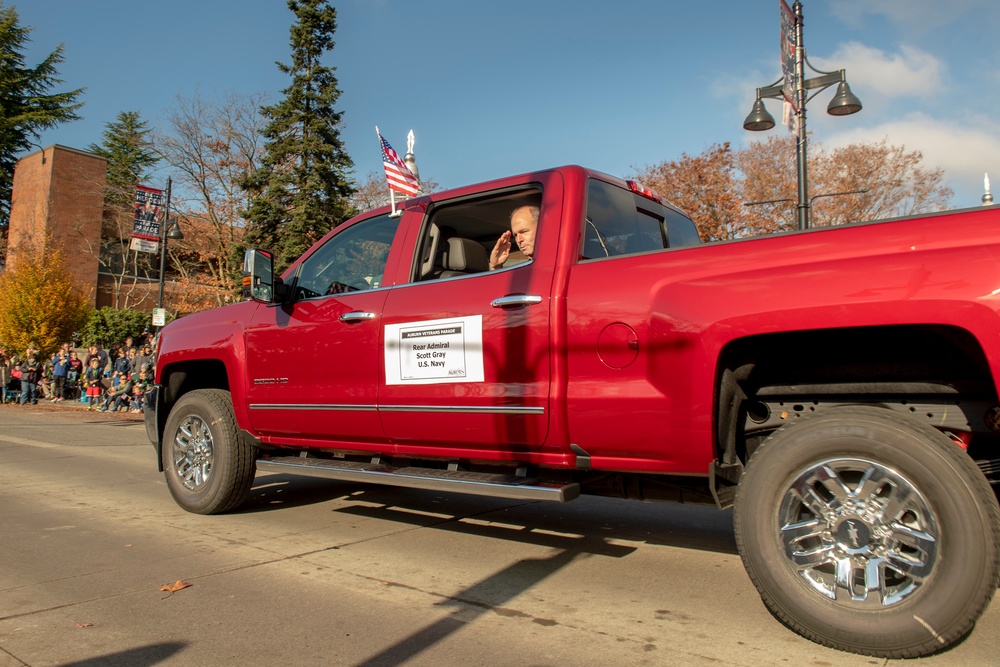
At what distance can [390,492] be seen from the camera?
6582 mm

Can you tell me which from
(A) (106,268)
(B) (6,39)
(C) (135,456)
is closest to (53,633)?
(C) (135,456)

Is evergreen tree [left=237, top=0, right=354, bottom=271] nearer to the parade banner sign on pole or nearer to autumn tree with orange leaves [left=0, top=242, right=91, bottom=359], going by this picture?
the parade banner sign on pole

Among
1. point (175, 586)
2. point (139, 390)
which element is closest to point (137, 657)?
point (175, 586)

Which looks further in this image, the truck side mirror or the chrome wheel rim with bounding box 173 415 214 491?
the chrome wheel rim with bounding box 173 415 214 491

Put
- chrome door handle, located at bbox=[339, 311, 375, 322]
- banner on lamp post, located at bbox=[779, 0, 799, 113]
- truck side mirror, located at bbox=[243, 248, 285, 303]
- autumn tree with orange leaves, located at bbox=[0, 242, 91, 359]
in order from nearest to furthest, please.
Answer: chrome door handle, located at bbox=[339, 311, 375, 322]
truck side mirror, located at bbox=[243, 248, 285, 303]
banner on lamp post, located at bbox=[779, 0, 799, 113]
autumn tree with orange leaves, located at bbox=[0, 242, 91, 359]

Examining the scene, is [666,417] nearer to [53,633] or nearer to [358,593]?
[358,593]

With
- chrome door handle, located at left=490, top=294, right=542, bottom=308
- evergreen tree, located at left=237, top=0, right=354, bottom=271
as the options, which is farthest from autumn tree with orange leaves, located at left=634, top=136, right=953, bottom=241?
chrome door handle, located at left=490, top=294, right=542, bottom=308

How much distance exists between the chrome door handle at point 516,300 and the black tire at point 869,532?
1324 millimetres

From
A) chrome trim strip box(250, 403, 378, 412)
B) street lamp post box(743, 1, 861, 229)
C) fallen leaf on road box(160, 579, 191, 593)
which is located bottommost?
fallen leaf on road box(160, 579, 191, 593)

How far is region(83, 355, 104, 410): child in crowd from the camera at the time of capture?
19.4m

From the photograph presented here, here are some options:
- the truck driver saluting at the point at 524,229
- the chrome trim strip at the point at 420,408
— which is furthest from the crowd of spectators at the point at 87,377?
the truck driver saluting at the point at 524,229

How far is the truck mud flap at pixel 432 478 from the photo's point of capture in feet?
11.9

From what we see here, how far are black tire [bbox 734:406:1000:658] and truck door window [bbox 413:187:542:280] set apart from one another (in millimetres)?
2085

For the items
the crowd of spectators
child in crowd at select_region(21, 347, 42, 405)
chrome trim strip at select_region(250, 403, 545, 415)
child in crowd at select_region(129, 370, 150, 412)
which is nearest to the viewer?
chrome trim strip at select_region(250, 403, 545, 415)
